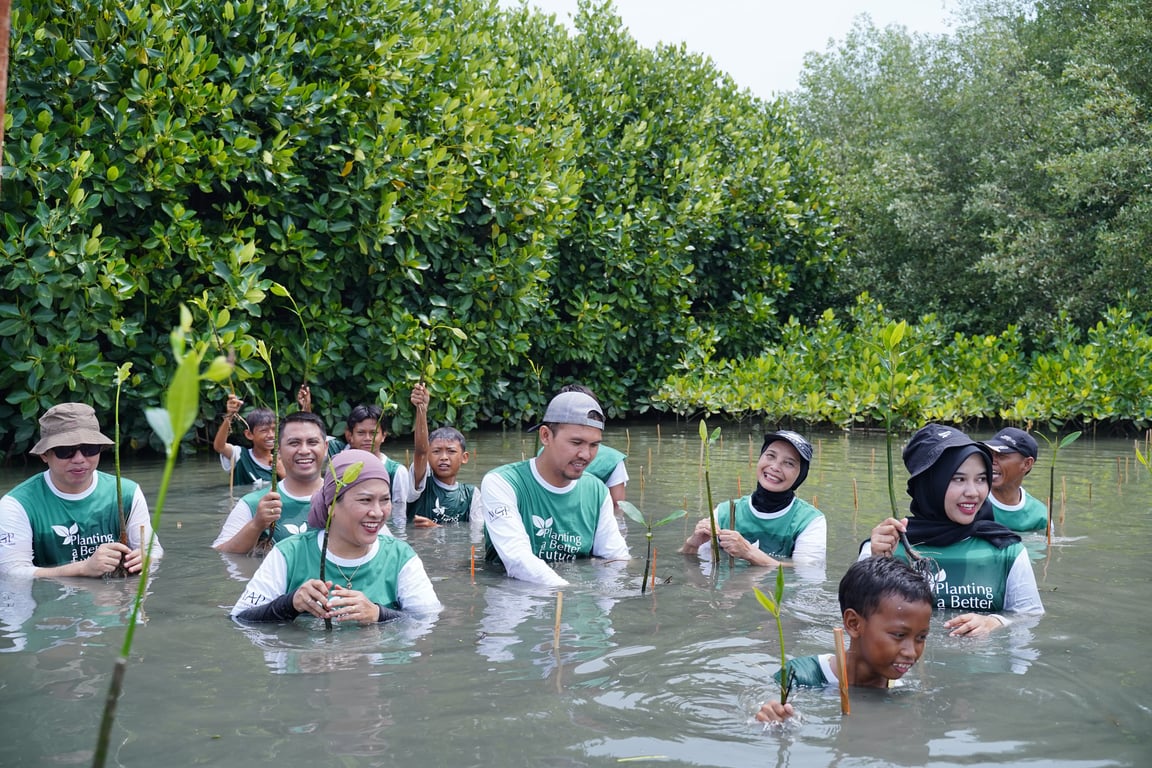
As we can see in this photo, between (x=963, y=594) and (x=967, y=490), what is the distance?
0.65m

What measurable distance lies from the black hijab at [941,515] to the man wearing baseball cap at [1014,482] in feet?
5.58

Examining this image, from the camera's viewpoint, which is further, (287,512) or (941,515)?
(287,512)

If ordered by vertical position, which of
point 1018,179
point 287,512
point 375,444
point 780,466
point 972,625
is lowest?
point 972,625

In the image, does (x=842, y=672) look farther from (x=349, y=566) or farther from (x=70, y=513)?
(x=70, y=513)

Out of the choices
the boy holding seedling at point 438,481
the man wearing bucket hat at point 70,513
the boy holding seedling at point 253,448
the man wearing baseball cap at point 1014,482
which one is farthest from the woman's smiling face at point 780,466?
the boy holding seedling at point 253,448

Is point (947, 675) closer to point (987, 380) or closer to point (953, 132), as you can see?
point (987, 380)

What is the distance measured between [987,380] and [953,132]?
23.9ft

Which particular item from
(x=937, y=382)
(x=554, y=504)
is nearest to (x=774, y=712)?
(x=554, y=504)

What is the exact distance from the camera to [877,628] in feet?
15.8

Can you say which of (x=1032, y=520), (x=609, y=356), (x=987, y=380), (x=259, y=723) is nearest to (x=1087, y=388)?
(x=987, y=380)

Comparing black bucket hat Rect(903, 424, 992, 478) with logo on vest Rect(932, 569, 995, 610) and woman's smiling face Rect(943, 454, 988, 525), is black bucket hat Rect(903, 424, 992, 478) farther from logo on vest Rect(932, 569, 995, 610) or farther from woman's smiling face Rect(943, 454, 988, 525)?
logo on vest Rect(932, 569, 995, 610)

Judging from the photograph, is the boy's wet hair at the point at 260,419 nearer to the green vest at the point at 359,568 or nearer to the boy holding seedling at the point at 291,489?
the boy holding seedling at the point at 291,489

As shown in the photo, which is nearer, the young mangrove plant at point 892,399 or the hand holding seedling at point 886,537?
the young mangrove plant at point 892,399

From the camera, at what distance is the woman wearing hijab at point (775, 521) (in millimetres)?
7859
